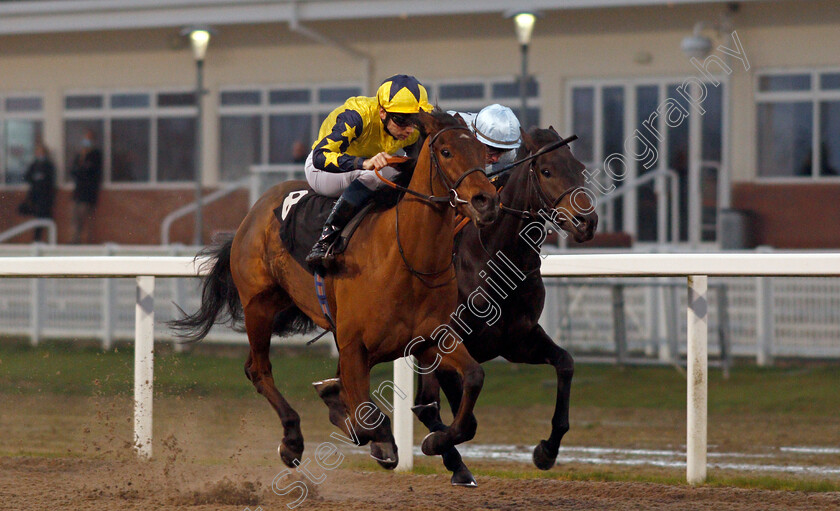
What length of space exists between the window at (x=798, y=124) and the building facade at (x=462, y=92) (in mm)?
19

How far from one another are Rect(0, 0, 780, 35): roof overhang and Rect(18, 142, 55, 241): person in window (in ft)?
5.46

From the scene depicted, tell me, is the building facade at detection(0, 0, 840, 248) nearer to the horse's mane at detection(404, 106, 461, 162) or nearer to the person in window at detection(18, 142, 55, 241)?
the person in window at detection(18, 142, 55, 241)

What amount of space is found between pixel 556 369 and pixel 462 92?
30.5 ft

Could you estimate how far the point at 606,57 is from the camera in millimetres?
12922

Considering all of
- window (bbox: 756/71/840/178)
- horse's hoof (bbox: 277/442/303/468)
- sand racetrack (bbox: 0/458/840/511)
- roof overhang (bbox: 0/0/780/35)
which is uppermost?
roof overhang (bbox: 0/0/780/35)

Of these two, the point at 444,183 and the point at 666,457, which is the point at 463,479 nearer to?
the point at 444,183

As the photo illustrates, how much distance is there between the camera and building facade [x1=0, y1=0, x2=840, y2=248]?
12352 millimetres

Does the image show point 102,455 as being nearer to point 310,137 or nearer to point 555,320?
point 555,320

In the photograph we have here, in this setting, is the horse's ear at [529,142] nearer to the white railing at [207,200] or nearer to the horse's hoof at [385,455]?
the horse's hoof at [385,455]

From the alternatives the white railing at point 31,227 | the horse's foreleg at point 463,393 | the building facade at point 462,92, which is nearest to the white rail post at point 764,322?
the building facade at point 462,92

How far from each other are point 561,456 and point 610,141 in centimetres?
735

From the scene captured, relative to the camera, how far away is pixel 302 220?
462 cm

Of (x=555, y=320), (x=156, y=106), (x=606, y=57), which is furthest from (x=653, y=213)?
(x=156, y=106)

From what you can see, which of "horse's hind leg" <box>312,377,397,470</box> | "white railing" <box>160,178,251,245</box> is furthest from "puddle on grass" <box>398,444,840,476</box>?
"white railing" <box>160,178,251,245</box>
